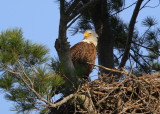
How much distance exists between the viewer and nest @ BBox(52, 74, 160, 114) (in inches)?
179

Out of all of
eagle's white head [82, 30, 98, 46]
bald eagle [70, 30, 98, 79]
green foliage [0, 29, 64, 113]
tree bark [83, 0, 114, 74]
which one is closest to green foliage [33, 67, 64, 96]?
green foliage [0, 29, 64, 113]

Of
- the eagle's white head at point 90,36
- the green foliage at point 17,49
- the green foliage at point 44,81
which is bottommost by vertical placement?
the green foliage at point 44,81

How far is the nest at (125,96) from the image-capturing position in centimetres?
455

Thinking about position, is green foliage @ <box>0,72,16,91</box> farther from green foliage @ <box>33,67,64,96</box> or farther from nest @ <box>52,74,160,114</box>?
nest @ <box>52,74,160,114</box>

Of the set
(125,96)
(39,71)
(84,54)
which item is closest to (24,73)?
(39,71)

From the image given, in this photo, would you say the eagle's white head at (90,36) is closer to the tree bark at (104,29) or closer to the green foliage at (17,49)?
the tree bark at (104,29)

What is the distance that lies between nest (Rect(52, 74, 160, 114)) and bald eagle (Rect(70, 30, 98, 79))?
1.05 meters

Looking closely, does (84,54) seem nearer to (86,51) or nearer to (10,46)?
(86,51)

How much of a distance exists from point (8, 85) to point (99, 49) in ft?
8.99

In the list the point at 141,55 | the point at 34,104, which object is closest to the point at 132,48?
the point at 141,55

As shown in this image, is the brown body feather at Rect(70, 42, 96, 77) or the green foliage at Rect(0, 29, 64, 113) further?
the brown body feather at Rect(70, 42, 96, 77)

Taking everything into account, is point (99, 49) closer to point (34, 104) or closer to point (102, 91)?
point (102, 91)

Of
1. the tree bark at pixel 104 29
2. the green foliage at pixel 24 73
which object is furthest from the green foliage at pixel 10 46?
the tree bark at pixel 104 29

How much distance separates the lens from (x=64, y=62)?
13.9ft
